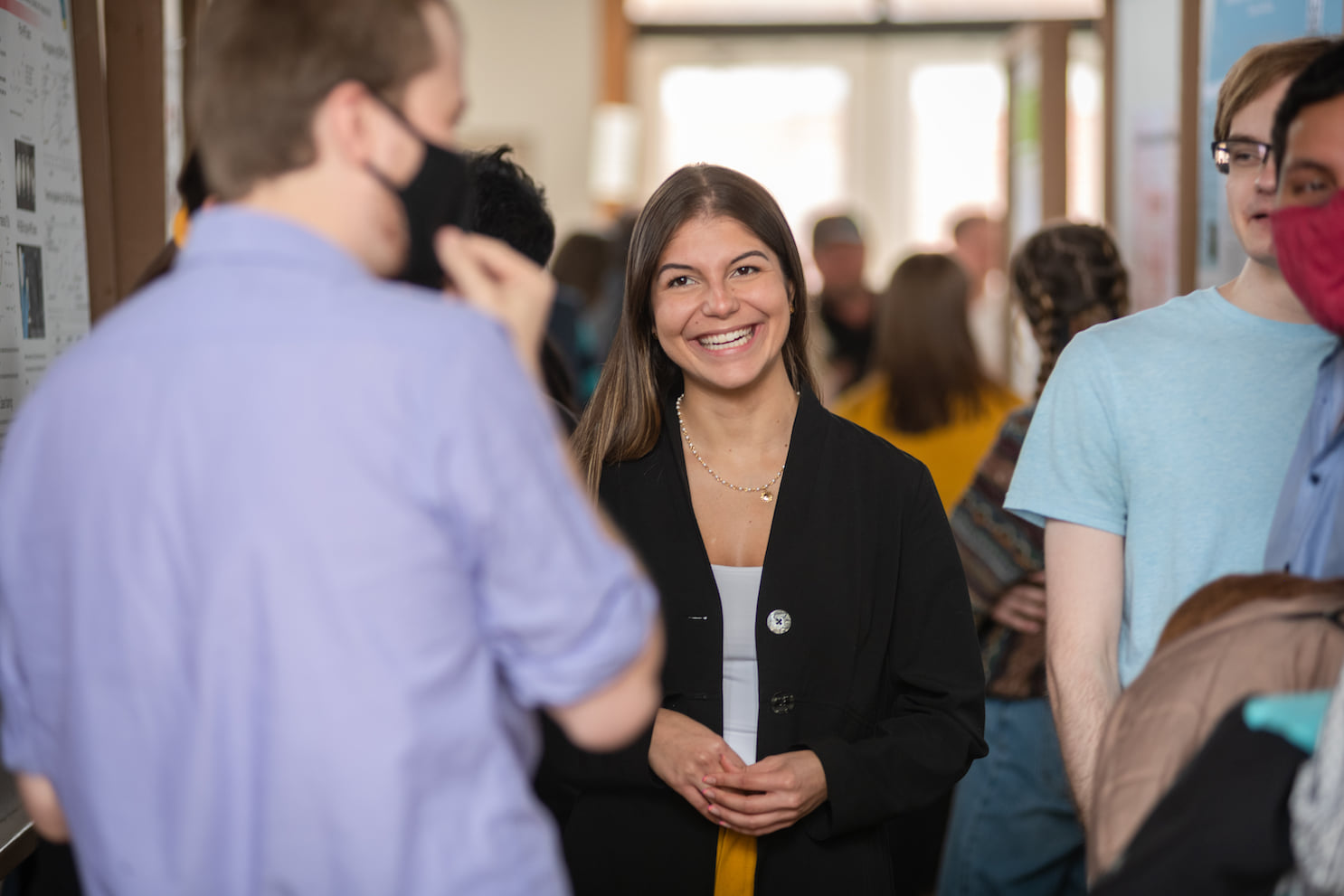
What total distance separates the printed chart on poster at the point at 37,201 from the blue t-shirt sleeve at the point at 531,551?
4.30ft

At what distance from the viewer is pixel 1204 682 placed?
44.3 inches

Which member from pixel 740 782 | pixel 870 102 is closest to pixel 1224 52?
pixel 740 782

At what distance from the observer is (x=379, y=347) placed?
937 millimetres

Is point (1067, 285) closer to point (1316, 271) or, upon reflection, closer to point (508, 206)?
point (508, 206)

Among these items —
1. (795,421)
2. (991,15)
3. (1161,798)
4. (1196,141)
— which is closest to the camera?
(1161,798)

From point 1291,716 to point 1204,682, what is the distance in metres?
0.09

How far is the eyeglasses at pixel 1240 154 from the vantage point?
162cm

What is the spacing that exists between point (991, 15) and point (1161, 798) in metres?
9.01

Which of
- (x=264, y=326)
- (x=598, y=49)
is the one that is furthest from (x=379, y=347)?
(x=598, y=49)

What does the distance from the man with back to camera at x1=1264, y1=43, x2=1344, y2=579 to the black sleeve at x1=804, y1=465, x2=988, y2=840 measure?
23.6 inches

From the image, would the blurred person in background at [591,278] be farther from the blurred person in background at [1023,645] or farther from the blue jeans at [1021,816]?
the blue jeans at [1021,816]

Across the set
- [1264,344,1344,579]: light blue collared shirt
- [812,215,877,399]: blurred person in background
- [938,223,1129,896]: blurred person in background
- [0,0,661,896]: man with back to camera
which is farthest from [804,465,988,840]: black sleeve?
[812,215,877,399]: blurred person in background

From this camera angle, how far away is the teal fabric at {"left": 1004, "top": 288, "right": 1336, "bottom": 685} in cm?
162

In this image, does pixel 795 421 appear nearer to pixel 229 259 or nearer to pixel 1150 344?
pixel 1150 344
